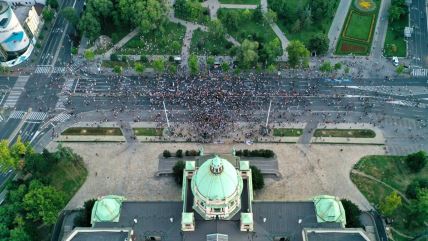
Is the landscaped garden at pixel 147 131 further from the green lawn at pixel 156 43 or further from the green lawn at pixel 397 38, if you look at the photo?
the green lawn at pixel 397 38

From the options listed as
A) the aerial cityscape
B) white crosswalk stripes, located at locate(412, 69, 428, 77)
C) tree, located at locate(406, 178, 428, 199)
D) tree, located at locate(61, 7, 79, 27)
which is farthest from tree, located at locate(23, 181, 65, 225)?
white crosswalk stripes, located at locate(412, 69, 428, 77)

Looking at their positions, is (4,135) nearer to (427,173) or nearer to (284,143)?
(284,143)

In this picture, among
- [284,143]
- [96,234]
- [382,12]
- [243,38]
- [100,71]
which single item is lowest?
[96,234]

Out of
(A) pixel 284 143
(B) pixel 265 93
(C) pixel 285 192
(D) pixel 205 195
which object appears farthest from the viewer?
(B) pixel 265 93

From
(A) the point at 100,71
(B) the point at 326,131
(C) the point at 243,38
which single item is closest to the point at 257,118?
(B) the point at 326,131

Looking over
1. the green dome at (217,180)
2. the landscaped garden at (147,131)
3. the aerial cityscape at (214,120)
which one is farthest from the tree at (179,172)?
the green dome at (217,180)

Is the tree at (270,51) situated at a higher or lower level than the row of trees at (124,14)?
lower
